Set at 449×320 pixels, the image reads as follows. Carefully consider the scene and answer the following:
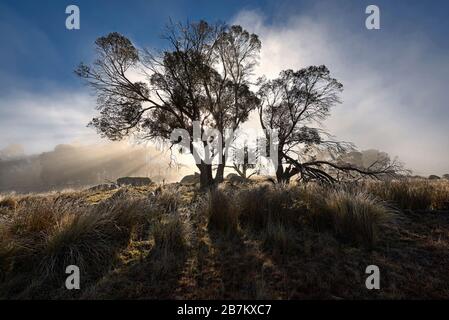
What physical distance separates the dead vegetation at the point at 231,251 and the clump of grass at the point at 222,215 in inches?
0.9

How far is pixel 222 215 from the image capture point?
17.1 ft

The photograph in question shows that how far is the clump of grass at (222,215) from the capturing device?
4966mm

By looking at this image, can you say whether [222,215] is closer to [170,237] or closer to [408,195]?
Result: [170,237]

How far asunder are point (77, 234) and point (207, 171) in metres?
11.8

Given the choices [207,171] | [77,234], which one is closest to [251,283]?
[77,234]

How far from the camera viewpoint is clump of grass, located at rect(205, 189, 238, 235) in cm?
497

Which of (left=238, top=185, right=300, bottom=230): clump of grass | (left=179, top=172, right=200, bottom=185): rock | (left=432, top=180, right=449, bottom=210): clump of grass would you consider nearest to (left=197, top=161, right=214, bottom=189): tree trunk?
(left=179, top=172, right=200, bottom=185): rock

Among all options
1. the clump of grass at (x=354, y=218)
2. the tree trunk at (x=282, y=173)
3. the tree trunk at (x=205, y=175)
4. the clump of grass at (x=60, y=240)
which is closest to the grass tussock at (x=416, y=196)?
the clump of grass at (x=354, y=218)

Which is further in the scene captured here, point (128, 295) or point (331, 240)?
point (331, 240)

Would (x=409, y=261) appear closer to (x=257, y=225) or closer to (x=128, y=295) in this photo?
(x=257, y=225)

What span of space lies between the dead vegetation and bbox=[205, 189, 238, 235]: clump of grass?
24 millimetres

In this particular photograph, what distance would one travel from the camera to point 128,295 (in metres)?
2.92

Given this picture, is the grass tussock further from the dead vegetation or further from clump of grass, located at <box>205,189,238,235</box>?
clump of grass, located at <box>205,189,238,235</box>
